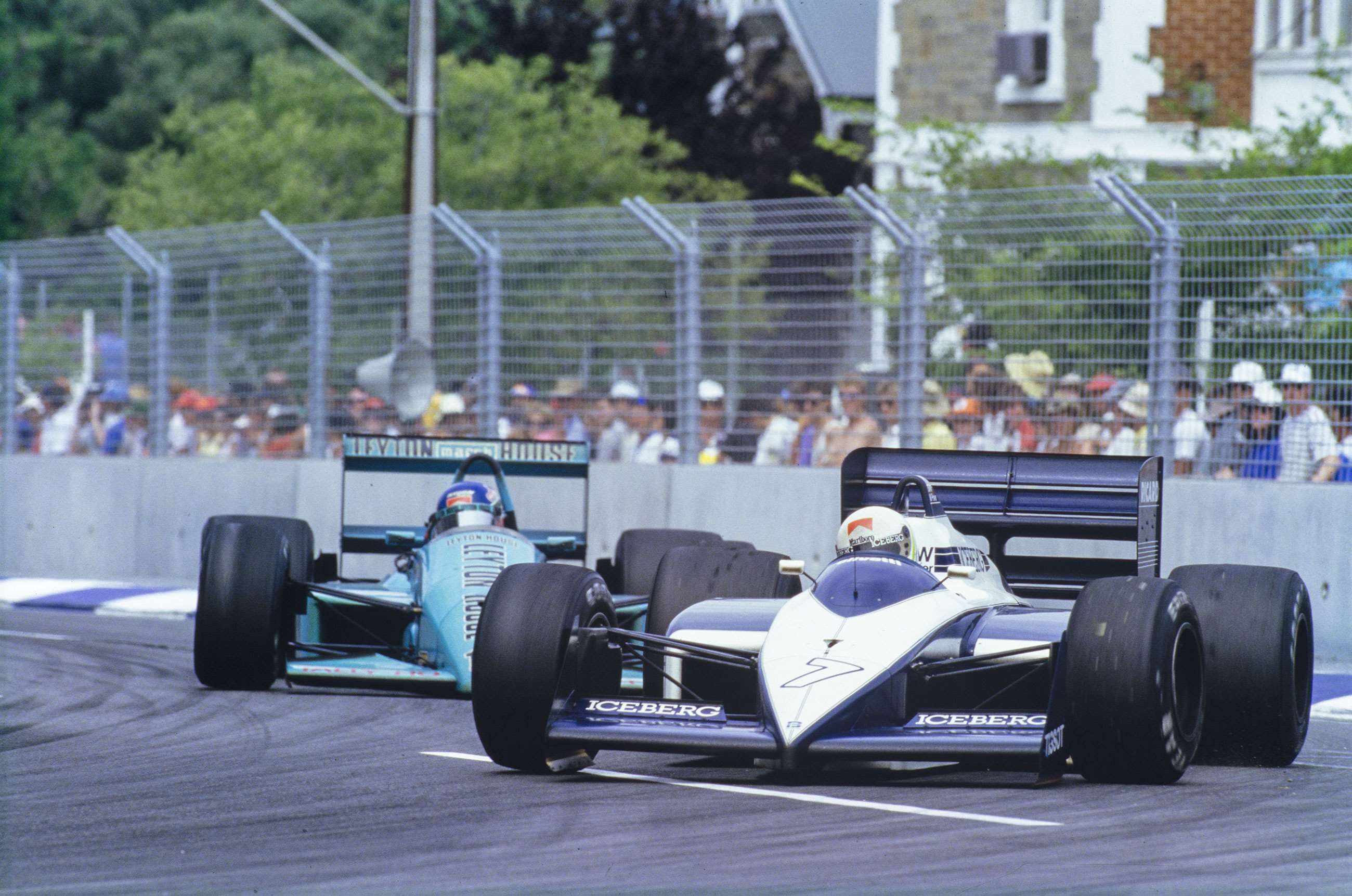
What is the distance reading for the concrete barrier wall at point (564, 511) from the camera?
11.1 meters

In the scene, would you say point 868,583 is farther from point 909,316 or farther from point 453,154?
point 453,154

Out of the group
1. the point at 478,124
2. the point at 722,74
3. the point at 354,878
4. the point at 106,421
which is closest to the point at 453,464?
the point at 354,878

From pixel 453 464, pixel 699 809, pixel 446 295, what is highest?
pixel 446 295

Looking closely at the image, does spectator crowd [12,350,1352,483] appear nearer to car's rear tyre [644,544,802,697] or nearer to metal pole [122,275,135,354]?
metal pole [122,275,135,354]

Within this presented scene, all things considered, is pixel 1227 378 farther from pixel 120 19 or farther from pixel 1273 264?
pixel 120 19

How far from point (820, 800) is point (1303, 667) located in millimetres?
2249

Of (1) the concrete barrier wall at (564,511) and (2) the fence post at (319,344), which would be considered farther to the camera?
(2) the fence post at (319,344)

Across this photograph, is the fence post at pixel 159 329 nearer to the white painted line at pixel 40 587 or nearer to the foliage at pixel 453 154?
the white painted line at pixel 40 587

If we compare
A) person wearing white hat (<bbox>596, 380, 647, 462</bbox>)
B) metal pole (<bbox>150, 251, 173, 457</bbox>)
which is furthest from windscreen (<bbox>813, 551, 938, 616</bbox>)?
metal pole (<bbox>150, 251, 173, 457</bbox>)

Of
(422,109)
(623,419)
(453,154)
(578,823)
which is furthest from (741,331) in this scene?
(453,154)

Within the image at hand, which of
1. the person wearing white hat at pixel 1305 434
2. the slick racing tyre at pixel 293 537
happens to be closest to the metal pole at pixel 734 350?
the person wearing white hat at pixel 1305 434

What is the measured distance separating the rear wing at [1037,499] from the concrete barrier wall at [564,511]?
7.70 feet

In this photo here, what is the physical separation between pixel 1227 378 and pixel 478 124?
24.6 meters

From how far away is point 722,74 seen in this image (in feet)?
121
